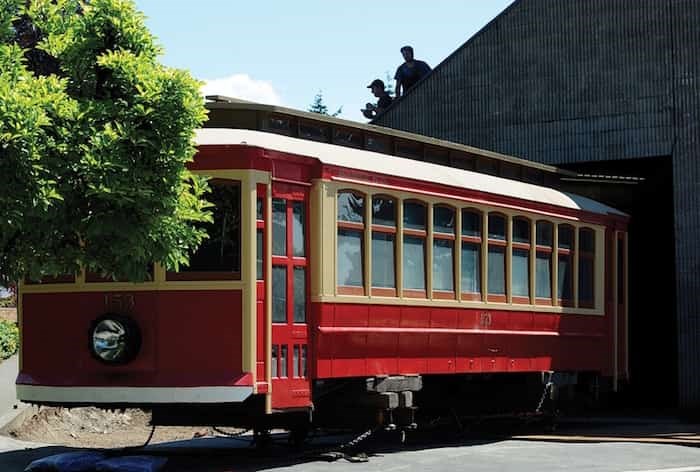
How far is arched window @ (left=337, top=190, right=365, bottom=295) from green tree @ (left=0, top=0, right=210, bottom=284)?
1.71 metres

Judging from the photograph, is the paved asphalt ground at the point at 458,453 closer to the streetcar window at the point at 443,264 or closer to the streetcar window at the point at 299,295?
the streetcar window at the point at 299,295

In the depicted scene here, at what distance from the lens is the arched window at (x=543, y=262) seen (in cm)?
1736

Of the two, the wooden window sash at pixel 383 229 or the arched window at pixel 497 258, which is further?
the arched window at pixel 497 258

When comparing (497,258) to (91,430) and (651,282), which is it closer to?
(91,430)

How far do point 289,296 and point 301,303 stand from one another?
0.21 metres

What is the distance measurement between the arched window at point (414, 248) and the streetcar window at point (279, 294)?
1885 millimetres

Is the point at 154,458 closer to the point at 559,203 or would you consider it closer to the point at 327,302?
the point at 327,302

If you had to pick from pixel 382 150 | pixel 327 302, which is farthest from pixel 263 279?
pixel 382 150

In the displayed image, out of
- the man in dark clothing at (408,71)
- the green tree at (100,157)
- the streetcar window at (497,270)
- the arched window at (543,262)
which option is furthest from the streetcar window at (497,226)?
the man in dark clothing at (408,71)

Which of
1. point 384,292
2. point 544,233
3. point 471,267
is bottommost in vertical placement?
point 384,292

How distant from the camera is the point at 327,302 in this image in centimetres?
1373

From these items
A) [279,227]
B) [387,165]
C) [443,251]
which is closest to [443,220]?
[443,251]

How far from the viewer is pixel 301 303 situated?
44.5ft

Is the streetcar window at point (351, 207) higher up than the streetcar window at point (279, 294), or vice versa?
the streetcar window at point (351, 207)
